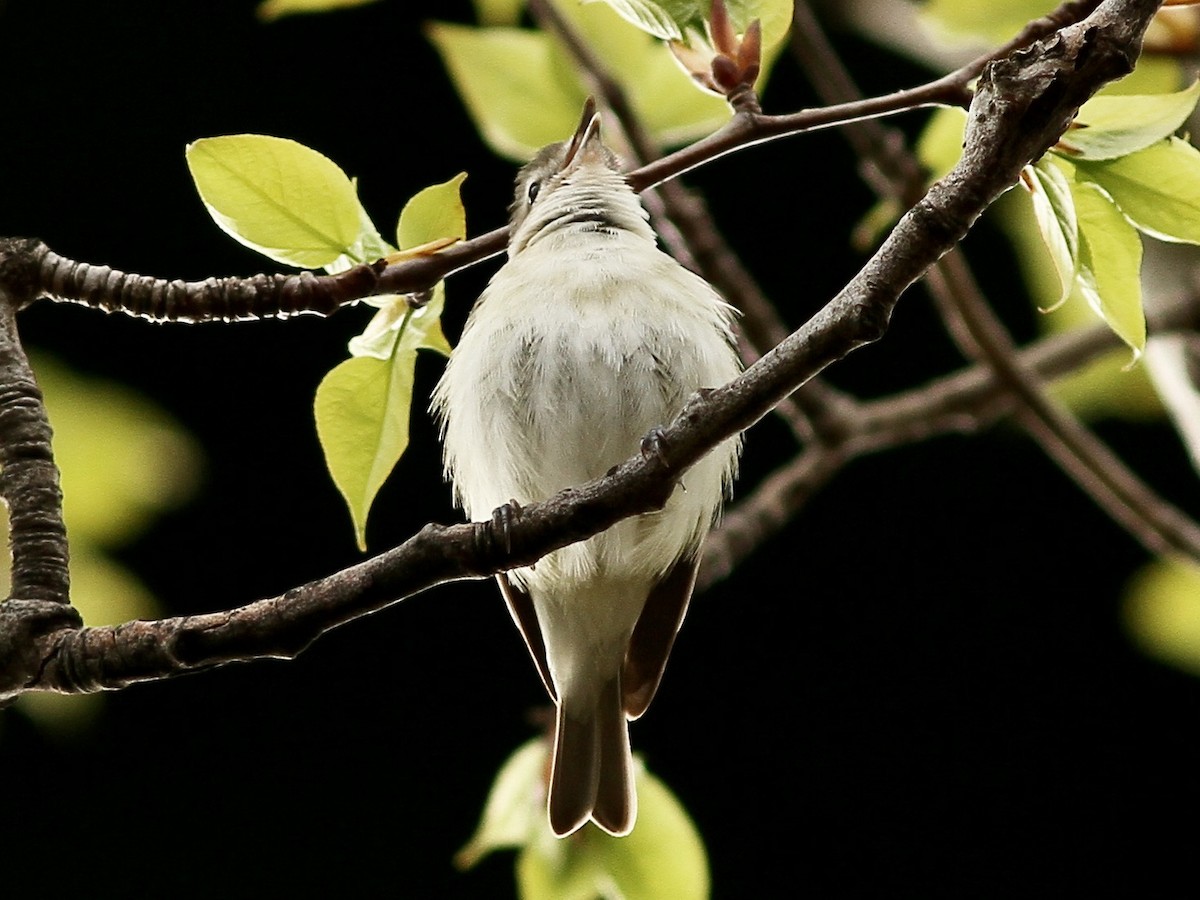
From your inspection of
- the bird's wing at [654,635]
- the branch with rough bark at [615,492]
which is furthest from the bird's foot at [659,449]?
the bird's wing at [654,635]


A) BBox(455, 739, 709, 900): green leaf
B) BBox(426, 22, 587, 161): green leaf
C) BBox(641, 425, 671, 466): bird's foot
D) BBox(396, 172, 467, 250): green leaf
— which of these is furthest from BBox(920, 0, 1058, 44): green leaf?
BBox(455, 739, 709, 900): green leaf

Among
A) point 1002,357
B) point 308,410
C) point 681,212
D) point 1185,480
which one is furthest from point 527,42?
point 1185,480

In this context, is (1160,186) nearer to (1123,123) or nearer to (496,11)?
(1123,123)

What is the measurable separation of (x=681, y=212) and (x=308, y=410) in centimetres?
136

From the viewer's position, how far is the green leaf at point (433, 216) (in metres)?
0.95

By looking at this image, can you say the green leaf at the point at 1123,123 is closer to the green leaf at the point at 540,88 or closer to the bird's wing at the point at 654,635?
the green leaf at the point at 540,88

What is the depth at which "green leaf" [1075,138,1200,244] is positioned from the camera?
869 mm

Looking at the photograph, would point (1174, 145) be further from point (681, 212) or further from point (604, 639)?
point (604, 639)

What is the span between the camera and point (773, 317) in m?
1.89

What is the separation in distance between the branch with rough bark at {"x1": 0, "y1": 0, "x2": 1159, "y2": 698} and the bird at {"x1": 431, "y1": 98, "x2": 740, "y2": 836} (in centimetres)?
60

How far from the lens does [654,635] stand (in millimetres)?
1759

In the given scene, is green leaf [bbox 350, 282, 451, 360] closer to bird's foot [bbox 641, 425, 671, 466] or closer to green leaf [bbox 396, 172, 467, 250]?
green leaf [bbox 396, 172, 467, 250]

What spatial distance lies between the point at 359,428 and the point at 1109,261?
20.8 inches

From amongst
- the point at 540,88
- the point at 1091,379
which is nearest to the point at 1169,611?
the point at 1091,379
